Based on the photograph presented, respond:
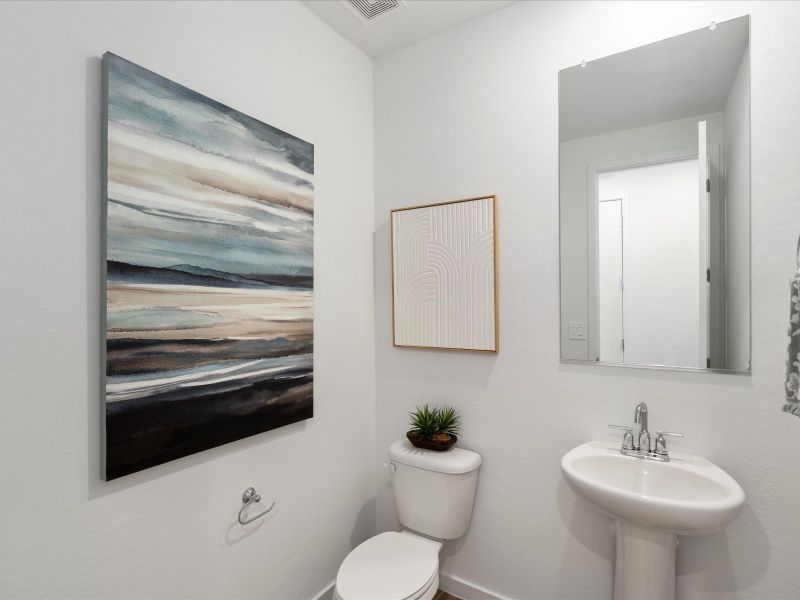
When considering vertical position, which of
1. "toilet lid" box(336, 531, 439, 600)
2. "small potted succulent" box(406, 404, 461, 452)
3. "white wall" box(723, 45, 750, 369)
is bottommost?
"toilet lid" box(336, 531, 439, 600)

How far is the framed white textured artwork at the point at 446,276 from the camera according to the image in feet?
6.07

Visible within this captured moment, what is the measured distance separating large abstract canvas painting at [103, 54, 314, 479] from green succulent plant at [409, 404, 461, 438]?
1.62 ft

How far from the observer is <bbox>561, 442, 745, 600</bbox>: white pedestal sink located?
1212 millimetres

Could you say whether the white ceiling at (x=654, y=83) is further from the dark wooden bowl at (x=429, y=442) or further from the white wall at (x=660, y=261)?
the dark wooden bowl at (x=429, y=442)

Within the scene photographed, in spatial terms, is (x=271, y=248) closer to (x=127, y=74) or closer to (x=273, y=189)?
(x=273, y=189)

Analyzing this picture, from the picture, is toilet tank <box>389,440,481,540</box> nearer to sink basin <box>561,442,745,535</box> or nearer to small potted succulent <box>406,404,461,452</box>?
small potted succulent <box>406,404,461,452</box>

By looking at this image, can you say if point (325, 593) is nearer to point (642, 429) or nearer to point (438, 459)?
point (438, 459)

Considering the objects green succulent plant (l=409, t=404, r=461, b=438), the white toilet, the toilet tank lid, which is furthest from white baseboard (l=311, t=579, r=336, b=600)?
green succulent plant (l=409, t=404, r=461, b=438)

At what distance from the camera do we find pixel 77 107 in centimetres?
112

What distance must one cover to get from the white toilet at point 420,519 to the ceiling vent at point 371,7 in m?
1.86

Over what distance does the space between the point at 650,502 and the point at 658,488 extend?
0.90ft

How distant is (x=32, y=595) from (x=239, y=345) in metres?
0.77

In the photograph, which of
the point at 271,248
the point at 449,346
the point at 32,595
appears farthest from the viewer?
the point at 449,346

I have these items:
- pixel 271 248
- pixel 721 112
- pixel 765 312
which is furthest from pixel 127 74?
pixel 765 312
